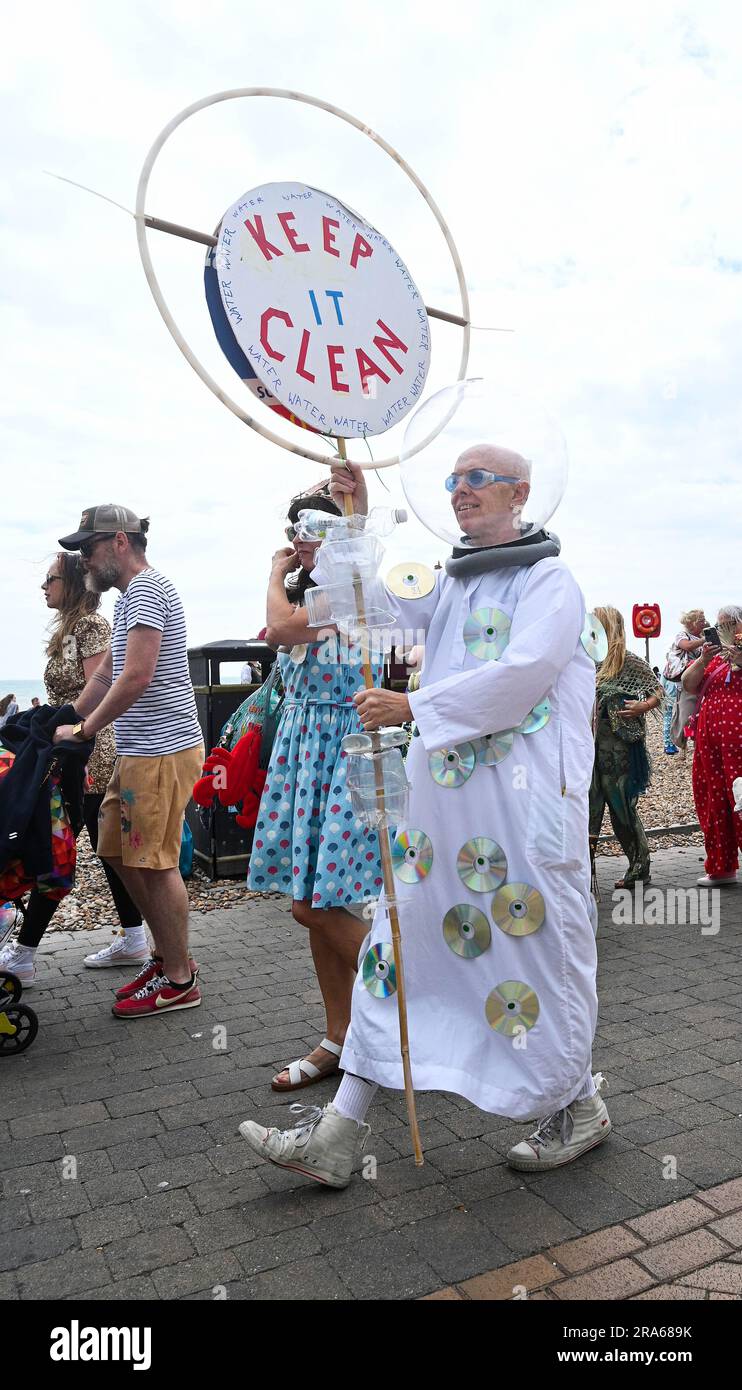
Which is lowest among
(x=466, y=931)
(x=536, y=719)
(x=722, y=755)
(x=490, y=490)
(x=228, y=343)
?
(x=466, y=931)

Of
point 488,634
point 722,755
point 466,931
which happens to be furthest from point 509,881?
point 722,755

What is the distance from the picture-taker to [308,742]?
10.6 feet

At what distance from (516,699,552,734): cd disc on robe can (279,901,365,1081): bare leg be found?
973mm

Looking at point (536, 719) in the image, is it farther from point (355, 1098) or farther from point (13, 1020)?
point (13, 1020)

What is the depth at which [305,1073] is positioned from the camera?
3.40m

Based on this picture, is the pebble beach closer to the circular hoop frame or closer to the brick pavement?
the brick pavement

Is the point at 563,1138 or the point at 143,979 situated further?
the point at 143,979

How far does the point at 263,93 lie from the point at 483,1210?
2.94 metres

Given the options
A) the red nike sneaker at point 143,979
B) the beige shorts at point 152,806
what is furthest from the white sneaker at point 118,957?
the beige shorts at point 152,806

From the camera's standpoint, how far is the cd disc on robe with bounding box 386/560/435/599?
9.38 ft

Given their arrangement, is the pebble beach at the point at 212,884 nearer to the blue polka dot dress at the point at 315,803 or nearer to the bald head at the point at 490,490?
the blue polka dot dress at the point at 315,803

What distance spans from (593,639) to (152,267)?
1517 millimetres

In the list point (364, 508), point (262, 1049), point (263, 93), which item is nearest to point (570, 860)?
point (364, 508)

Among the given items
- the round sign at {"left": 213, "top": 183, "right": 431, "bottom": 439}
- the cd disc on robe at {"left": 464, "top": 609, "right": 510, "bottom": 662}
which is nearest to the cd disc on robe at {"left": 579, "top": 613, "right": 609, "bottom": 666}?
the cd disc on robe at {"left": 464, "top": 609, "right": 510, "bottom": 662}
